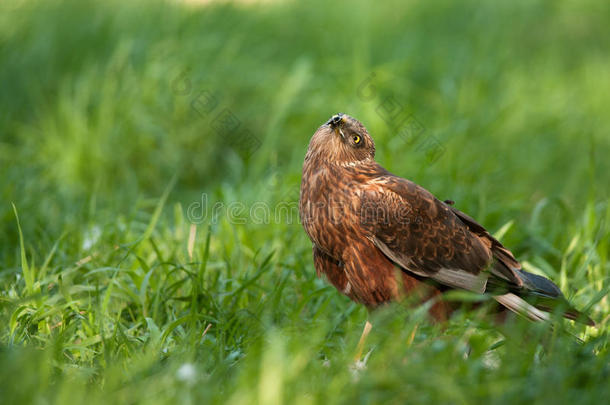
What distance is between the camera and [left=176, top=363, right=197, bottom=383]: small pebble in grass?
2.41m

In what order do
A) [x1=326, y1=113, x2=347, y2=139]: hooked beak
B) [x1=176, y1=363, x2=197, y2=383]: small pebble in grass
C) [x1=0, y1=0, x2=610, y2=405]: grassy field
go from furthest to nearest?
[x1=326, y1=113, x2=347, y2=139]: hooked beak → [x1=0, y1=0, x2=610, y2=405]: grassy field → [x1=176, y1=363, x2=197, y2=383]: small pebble in grass

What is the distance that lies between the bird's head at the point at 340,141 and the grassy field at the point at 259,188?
2.29 feet

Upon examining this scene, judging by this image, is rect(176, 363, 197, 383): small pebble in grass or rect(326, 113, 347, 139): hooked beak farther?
rect(326, 113, 347, 139): hooked beak

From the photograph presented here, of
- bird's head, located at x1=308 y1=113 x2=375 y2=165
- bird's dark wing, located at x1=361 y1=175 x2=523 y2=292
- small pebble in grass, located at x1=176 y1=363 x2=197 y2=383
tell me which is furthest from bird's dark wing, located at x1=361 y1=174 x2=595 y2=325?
small pebble in grass, located at x1=176 y1=363 x2=197 y2=383

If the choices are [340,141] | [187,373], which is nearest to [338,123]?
[340,141]

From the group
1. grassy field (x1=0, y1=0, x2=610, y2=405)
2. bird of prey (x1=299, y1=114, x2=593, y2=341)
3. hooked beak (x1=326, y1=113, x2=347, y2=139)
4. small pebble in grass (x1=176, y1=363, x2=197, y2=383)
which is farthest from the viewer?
hooked beak (x1=326, y1=113, x2=347, y2=139)

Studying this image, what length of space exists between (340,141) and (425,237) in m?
0.65

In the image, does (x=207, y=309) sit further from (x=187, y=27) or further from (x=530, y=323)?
(x=187, y=27)

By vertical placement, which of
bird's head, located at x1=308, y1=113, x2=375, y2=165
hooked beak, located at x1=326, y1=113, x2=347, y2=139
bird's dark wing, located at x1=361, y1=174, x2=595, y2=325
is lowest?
bird's dark wing, located at x1=361, y1=174, x2=595, y2=325

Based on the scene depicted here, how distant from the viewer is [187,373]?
8.00 ft

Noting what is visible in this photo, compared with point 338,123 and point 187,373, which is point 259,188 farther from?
point 187,373

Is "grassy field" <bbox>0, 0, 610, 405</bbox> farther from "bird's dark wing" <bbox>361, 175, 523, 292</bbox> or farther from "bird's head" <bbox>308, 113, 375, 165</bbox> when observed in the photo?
"bird's head" <bbox>308, 113, 375, 165</bbox>

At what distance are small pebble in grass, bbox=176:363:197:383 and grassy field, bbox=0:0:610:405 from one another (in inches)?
0.5

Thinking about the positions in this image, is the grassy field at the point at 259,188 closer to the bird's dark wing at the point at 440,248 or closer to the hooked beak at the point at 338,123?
the bird's dark wing at the point at 440,248
